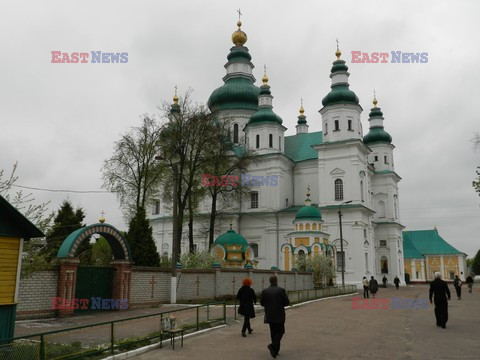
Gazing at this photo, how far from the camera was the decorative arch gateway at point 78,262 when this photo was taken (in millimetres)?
16156

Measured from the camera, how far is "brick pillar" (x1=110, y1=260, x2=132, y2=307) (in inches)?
711

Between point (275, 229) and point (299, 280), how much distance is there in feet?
43.2

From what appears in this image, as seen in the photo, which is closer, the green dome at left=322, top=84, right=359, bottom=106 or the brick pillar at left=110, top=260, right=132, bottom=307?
the brick pillar at left=110, top=260, right=132, bottom=307

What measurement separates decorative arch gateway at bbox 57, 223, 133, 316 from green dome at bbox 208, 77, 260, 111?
1300 inches

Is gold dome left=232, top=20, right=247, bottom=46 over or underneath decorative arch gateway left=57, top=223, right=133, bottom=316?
over

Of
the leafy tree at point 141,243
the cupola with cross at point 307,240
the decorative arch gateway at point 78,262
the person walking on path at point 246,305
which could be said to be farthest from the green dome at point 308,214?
the person walking on path at point 246,305

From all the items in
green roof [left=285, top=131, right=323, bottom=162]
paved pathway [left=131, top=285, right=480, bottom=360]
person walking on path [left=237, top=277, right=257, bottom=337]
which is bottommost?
paved pathway [left=131, top=285, right=480, bottom=360]

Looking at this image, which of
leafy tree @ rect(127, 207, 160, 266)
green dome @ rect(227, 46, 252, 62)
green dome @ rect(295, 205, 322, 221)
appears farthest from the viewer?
green dome @ rect(227, 46, 252, 62)

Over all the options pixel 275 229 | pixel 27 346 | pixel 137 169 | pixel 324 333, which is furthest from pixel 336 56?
pixel 27 346

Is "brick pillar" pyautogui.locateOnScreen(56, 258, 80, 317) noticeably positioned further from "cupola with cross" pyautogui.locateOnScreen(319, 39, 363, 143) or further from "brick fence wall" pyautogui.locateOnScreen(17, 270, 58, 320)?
"cupola with cross" pyautogui.locateOnScreen(319, 39, 363, 143)

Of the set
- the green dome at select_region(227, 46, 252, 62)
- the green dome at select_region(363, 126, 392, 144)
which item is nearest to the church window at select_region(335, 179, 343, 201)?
the green dome at select_region(363, 126, 392, 144)

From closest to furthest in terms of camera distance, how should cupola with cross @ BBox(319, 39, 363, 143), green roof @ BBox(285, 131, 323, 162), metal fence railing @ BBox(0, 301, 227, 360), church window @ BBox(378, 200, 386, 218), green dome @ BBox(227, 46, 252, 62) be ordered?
1. metal fence railing @ BBox(0, 301, 227, 360)
2. cupola with cross @ BBox(319, 39, 363, 143)
3. green roof @ BBox(285, 131, 323, 162)
4. church window @ BBox(378, 200, 386, 218)
5. green dome @ BBox(227, 46, 252, 62)

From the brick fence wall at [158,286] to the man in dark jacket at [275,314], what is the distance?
923 cm

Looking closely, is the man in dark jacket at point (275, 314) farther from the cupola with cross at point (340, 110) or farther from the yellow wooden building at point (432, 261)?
the yellow wooden building at point (432, 261)
